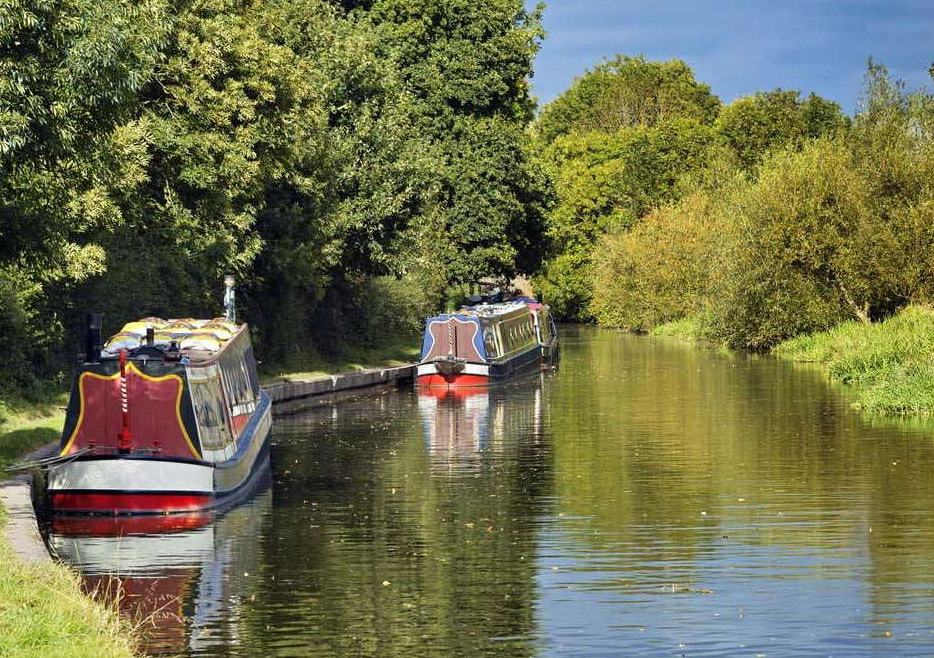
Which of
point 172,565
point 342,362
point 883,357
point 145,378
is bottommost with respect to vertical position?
point 172,565

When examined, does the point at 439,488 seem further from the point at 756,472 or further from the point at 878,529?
the point at 878,529

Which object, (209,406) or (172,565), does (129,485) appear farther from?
(172,565)

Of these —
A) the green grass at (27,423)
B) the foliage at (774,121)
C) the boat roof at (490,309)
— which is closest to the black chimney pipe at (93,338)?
the green grass at (27,423)

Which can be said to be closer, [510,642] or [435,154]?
[510,642]

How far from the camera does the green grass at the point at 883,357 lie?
116ft

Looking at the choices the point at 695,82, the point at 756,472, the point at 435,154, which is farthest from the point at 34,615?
the point at 695,82

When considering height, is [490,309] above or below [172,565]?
above

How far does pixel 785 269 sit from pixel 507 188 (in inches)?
580

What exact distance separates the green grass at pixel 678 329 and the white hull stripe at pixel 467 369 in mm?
25295

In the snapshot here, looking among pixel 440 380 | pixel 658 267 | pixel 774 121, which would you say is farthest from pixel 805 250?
pixel 774 121

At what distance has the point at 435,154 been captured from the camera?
63.3 meters

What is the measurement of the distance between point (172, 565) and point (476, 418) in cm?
2069

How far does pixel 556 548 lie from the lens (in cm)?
1925

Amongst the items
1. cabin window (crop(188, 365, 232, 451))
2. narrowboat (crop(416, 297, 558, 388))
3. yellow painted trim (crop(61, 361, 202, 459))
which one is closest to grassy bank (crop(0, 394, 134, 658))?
yellow painted trim (crop(61, 361, 202, 459))
